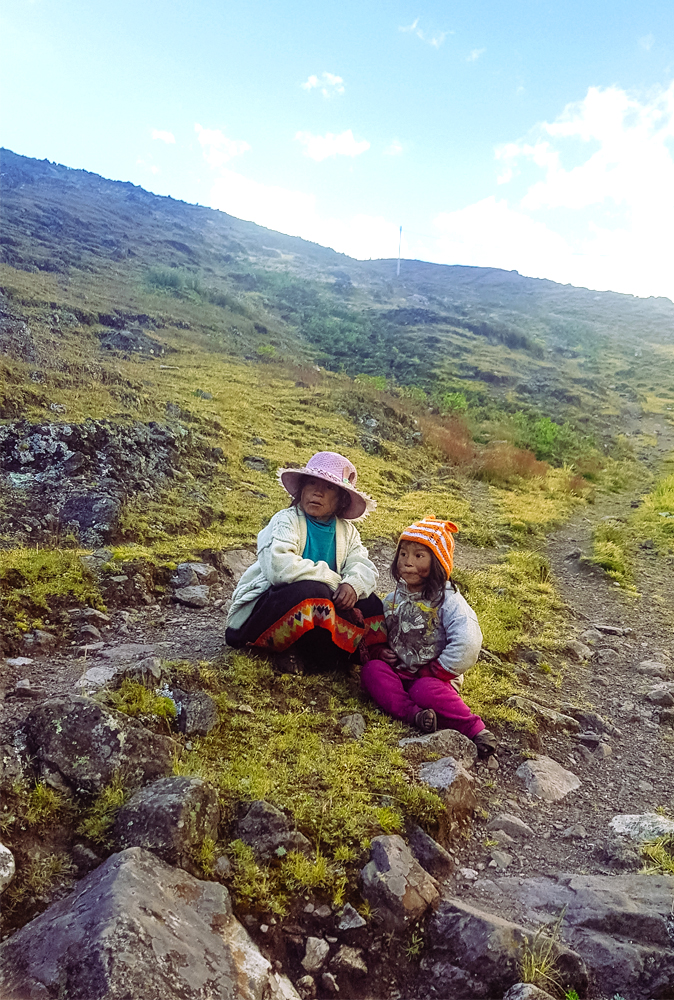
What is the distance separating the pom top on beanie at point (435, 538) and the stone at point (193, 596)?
9.39 feet

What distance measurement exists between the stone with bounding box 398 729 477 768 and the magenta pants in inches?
4.2

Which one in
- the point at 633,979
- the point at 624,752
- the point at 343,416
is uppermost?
the point at 343,416

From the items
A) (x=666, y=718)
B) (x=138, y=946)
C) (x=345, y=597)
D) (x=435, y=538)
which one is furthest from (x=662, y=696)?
(x=138, y=946)

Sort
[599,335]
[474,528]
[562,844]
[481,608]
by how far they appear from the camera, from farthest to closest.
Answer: [599,335], [474,528], [481,608], [562,844]

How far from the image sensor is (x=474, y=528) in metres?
11.4

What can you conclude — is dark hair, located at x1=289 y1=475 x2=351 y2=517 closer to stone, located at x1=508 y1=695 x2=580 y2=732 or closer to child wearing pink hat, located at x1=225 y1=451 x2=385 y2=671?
child wearing pink hat, located at x1=225 y1=451 x2=385 y2=671

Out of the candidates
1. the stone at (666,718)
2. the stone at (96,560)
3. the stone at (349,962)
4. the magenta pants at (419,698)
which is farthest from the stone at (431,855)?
the stone at (96,560)

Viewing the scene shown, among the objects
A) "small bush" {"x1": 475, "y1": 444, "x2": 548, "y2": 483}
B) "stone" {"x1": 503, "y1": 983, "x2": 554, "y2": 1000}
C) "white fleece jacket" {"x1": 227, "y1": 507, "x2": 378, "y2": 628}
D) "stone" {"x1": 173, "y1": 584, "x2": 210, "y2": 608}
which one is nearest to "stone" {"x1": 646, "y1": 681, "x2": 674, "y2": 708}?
"white fleece jacket" {"x1": 227, "y1": 507, "x2": 378, "y2": 628}

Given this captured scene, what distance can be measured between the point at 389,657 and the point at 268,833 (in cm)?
194

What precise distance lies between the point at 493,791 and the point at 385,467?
436 inches

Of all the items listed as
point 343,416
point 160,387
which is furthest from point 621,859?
point 343,416

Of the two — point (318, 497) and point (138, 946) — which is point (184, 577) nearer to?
point (318, 497)

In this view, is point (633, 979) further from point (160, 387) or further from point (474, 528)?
point (160, 387)

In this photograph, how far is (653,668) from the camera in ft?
20.4
